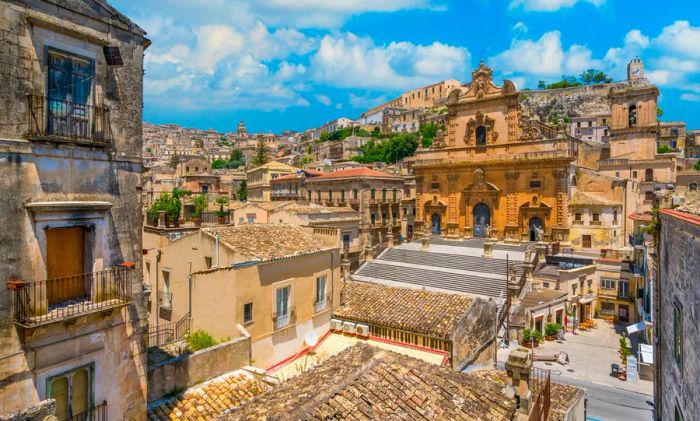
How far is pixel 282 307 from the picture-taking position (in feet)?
46.2

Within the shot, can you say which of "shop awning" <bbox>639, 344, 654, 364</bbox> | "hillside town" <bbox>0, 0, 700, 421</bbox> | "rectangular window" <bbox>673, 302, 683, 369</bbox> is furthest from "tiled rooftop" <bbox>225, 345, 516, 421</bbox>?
"shop awning" <bbox>639, 344, 654, 364</bbox>

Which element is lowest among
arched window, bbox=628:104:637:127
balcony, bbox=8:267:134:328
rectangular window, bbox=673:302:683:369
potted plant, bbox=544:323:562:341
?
potted plant, bbox=544:323:562:341

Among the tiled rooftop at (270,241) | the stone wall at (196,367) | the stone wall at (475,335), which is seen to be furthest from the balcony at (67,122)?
the stone wall at (475,335)

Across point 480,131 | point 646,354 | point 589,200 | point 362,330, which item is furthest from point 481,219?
point 362,330

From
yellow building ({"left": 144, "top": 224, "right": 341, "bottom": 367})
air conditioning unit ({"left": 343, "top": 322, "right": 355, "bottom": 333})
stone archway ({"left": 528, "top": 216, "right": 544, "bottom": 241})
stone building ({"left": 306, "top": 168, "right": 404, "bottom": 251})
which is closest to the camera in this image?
yellow building ({"left": 144, "top": 224, "right": 341, "bottom": 367})

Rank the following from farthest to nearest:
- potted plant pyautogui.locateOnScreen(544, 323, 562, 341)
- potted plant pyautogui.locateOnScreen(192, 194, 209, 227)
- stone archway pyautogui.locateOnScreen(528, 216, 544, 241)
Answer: stone archway pyautogui.locateOnScreen(528, 216, 544, 241), potted plant pyautogui.locateOnScreen(544, 323, 562, 341), potted plant pyautogui.locateOnScreen(192, 194, 209, 227)

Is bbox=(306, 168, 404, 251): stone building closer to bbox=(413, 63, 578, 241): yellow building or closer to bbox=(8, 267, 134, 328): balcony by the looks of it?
bbox=(413, 63, 578, 241): yellow building

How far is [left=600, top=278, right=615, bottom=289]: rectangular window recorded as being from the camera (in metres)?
33.2

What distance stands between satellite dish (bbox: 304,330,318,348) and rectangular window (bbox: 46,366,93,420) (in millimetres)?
8077

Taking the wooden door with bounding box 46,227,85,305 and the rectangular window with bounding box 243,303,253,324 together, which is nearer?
the wooden door with bounding box 46,227,85,305

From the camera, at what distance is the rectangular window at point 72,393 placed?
7273 mm

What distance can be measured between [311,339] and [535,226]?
98.8 ft

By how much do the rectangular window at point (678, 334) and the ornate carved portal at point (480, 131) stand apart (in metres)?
33.8

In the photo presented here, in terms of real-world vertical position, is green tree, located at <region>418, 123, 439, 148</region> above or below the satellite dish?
above
